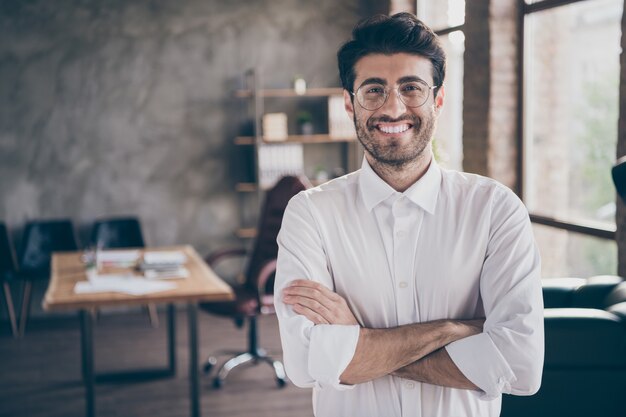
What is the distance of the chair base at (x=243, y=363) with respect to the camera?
4.84m

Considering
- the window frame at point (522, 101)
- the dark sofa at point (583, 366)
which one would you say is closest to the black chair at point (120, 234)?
the window frame at point (522, 101)

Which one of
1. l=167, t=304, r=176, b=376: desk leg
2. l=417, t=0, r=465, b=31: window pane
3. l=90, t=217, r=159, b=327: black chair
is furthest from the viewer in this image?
l=90, t=217, r=159, b=327: black chair

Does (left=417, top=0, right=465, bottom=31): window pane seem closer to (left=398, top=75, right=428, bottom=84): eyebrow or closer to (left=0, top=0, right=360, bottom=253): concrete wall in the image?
(left=0, top=0, right=360, bottom=253): concrete wall

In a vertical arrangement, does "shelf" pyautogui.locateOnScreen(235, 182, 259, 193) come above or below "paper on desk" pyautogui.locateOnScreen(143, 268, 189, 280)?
above

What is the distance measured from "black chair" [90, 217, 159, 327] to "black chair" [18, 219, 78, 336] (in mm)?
228

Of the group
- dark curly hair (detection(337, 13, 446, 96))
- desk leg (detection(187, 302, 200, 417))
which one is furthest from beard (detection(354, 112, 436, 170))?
desk leg (detection(187, 302, 200, 417))

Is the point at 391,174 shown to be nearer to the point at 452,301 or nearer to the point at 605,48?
the point at 452,301

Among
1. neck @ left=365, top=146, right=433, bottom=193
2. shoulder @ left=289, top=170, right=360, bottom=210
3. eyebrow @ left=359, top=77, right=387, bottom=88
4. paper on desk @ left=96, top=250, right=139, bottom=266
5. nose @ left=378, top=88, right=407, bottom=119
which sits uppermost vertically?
eyebrow @ left=359, top=77, right=387, bottom=88

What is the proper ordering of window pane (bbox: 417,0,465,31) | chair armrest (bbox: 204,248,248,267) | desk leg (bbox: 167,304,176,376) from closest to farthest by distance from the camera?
desk leg (bbox: 167,304,176,376) → chair armrest (bbox: 204,248,248,267) → window pane (bbox: 417,0,465,31)

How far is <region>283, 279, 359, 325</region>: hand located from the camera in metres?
1.80

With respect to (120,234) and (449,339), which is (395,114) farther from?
(120,234)

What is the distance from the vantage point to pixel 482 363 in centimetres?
173

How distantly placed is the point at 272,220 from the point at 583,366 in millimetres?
3099

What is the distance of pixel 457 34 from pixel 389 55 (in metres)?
4.18
